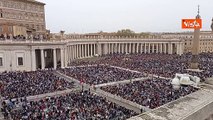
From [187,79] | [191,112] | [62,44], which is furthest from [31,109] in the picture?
[62,44]

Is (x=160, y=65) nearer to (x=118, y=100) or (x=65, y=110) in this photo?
(x=118, y=100)

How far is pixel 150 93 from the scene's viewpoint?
25016 millimetres

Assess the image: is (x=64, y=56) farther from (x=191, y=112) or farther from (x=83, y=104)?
(x=191, y=112)

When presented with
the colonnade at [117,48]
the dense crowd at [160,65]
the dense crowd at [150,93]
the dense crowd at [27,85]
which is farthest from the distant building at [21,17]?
the dense crowd at [150,93]

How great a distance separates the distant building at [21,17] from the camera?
4434 centimetres

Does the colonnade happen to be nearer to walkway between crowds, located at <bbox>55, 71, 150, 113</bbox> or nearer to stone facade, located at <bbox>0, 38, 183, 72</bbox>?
stone facade, located at <bbox>0, 38, 183, 72</bbox>

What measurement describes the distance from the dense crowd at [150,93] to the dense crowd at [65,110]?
2.60m

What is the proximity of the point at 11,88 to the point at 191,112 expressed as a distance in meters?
19.9

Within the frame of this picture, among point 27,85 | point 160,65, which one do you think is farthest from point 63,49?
point 160,65

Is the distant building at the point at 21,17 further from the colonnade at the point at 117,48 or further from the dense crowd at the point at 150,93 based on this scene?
the dense crowd at the point at 150,93

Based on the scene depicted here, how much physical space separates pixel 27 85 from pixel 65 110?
9.78 m

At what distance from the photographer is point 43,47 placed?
43594 millimetres

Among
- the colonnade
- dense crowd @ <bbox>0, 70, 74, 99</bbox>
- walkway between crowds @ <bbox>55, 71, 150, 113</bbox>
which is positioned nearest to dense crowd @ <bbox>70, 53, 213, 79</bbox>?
the colonnade

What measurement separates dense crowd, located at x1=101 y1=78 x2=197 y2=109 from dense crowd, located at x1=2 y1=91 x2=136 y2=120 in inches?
102
